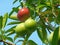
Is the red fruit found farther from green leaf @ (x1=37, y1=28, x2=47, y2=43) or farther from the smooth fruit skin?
green leaf @ (x1=37, y1=28, x2=47, y2=43)

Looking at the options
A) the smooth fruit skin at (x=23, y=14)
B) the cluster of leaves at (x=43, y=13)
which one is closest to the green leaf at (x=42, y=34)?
the cluster of leaves at (x=43, y=13)

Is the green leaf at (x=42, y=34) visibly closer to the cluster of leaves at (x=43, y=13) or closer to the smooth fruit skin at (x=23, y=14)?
the cluster of leaves at (x=43, y=13)

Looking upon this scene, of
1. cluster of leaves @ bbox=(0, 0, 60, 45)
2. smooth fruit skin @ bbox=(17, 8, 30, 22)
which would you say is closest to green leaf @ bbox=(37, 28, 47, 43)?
cluster of leaves @ bbox=(0, 0, 60, 45)

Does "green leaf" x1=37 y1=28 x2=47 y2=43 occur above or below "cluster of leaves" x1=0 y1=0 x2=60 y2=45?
below

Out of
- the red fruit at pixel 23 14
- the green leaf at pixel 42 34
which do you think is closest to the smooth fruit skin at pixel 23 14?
the red fruit at pixel 23 14

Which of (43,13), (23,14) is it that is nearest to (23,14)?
(23,14)

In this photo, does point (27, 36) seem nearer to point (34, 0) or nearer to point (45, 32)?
point (45, 32)

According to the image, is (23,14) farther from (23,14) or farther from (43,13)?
(43,13)

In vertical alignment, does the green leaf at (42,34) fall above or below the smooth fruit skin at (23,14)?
below

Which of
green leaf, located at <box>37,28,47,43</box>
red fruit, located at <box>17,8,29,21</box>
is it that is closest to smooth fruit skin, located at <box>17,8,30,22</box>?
red fruit, located at <box>17,8,29,21</box>

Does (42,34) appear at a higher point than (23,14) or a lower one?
lower

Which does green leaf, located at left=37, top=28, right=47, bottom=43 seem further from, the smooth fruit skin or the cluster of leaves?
the smooth fruit skin

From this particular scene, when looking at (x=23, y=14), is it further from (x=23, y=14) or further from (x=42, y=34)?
(x=42, y=34)

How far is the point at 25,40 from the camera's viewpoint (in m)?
2.26
